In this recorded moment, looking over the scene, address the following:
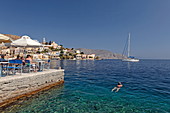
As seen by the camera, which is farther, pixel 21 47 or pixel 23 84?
pixel 21 47

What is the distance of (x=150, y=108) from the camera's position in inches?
249

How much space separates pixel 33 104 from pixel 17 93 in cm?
148

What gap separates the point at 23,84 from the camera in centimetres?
708

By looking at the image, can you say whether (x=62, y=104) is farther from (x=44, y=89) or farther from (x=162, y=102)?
(x=162, y=102)

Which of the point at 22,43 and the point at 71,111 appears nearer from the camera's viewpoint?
the point at 71,111

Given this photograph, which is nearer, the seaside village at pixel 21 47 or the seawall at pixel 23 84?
the seawall at pixel 23 84

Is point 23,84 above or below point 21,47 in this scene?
below

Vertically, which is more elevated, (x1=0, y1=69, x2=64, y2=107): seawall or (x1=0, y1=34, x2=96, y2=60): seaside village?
(x1=0, y1=34, x2=96, y2=60): seaside village

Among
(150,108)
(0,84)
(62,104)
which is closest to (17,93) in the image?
(0,84)

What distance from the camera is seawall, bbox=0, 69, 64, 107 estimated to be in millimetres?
6040

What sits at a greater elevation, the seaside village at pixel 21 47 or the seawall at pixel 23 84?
the seaside village at pixel 21 47

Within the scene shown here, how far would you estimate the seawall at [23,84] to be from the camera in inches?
238

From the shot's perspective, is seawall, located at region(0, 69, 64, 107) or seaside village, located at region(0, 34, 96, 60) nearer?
seawall, located at region(0, 69, 64, 107)

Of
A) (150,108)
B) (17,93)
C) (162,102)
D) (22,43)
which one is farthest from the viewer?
(22,43)
